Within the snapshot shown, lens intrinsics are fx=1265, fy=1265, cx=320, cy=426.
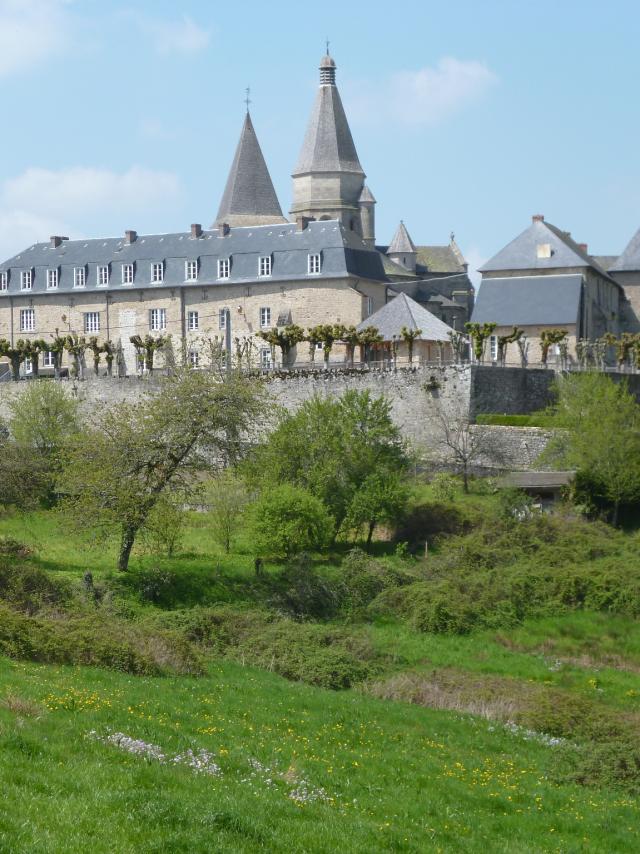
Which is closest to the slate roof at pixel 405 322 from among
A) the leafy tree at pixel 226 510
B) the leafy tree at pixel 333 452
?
the leafy tree at pixel 333 452

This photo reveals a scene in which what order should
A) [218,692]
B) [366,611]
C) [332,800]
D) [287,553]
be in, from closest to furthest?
[332,800]
[218,692]
[366,611]
[287,553]

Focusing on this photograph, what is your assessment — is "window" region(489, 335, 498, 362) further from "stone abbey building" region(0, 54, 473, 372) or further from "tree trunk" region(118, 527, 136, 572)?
"tree trunk" region(118, 527, 136, 572)

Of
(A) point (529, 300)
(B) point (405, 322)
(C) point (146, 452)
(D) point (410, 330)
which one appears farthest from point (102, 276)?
(C) point (146, 452)

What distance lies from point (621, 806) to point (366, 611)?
1345cm

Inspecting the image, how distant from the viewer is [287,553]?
96.4 ft

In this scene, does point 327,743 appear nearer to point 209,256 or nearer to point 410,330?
point 410,330

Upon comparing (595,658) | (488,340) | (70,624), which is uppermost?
(488,340)

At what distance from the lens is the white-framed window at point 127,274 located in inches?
2275

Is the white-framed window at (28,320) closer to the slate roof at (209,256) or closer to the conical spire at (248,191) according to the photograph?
the slate roof at (209,256)

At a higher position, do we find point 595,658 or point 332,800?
point 332,800

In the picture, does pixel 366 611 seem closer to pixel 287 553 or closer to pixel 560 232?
pixel 287 553

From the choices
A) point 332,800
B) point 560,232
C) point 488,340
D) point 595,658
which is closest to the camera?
point 332,800

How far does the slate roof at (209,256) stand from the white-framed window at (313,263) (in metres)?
0.14

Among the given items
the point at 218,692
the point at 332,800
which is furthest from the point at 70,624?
the point at 332,800
